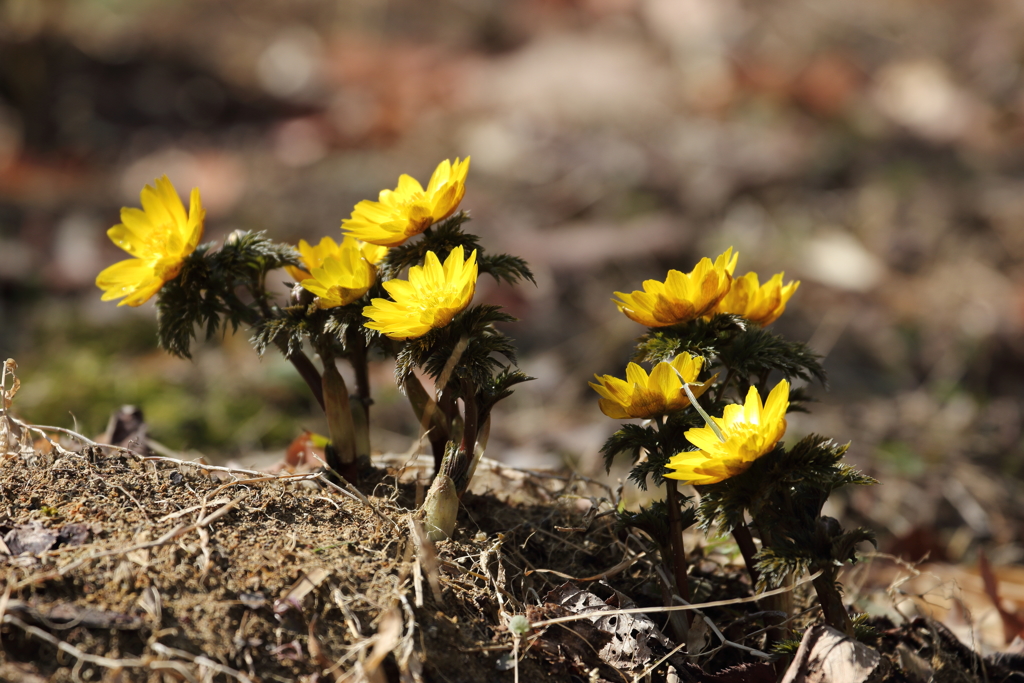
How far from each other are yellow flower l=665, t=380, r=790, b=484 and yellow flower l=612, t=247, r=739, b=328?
22 centimetres

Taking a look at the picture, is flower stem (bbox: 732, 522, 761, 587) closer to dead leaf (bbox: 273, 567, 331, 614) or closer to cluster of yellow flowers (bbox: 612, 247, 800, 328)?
cluster of yellow flowers (bbox: 612, 247, 800, 328)

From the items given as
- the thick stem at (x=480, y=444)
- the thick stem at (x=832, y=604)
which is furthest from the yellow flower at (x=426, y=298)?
the thick stem at (x=832, y=604)

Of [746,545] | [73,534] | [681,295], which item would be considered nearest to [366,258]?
[681,295]

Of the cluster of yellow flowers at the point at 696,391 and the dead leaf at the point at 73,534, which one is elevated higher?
the cluster of yellow flowers at the point at 696,391

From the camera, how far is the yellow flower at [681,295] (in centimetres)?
171

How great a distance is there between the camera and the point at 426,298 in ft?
5.43

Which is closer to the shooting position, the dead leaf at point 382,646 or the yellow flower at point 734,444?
the dead leaf at point 382,646

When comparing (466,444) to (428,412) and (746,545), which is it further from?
(746,545)

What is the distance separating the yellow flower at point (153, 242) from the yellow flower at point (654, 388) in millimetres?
952

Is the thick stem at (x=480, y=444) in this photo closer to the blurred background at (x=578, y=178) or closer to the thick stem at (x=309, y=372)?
the thick stem at (x=309, y=372)

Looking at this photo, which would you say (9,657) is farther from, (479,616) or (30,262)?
(30,262)

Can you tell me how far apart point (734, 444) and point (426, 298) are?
66 cm

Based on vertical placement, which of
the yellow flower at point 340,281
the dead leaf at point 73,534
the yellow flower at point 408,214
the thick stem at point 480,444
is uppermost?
the yellow flower at point 408,214

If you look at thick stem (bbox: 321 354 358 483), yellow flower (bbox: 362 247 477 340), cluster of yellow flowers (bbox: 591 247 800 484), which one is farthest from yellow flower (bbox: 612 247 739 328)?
thick stem (bbox: 321 354 358 483)
